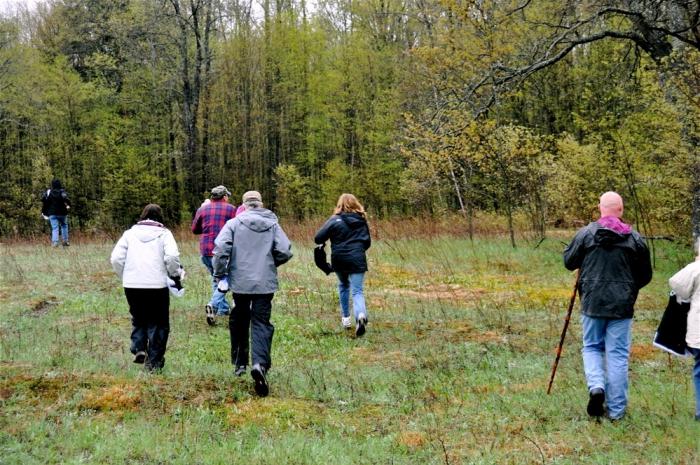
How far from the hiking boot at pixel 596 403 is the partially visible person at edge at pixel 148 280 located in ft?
14.5

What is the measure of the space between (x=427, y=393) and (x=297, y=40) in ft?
121

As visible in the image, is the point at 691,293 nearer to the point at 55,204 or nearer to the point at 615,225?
the point at 615,225

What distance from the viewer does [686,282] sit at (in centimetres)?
577

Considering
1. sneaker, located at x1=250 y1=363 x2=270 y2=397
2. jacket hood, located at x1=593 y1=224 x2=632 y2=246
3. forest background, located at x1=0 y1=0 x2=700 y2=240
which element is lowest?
sneaker, located at x1=250 y1=363 x2=270 y2=397

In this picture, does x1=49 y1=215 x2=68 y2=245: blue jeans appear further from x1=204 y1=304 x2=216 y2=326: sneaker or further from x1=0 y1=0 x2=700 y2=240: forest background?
x1=204 y1=304 x2=216 y2=326: sneaker

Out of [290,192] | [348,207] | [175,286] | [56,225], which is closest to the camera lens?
[175,286]

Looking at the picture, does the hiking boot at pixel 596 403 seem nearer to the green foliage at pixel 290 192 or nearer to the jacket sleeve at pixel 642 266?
the jacket sleeve at pixel 642 266

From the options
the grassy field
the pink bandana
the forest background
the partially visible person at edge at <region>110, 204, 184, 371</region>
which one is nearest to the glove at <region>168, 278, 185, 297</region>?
the partially visible person at edge at <region>110, 204, 184, 371</region>

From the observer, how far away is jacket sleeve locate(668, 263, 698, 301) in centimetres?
574

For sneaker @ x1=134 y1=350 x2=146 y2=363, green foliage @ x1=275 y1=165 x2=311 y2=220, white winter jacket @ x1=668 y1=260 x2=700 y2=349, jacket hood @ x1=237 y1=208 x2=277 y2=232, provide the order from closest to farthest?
white winter jacket @ x1=668 y1=260 x2=700 y2=349 → jacket hood @ x1=237 y1=208 x2=277 y2=232 → sneaker @ x1=134 y1=350 x2=146 y2=363 → green foliage @ x1=275 y1=165 x2=311 y2=220

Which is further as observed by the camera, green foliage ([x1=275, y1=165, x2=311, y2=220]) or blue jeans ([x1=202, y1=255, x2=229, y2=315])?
green foliage ([x1=275, y1=165, x2=311, y2=220])

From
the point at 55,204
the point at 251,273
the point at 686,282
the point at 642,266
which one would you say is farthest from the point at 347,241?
the point at 55,204

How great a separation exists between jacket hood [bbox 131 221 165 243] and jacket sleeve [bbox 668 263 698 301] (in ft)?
17.1

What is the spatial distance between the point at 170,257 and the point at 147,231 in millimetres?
434
